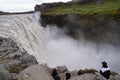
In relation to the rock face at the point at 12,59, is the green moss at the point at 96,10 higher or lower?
higher

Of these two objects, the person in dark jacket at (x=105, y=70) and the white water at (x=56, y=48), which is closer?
the person in dark jacket at (x=105, y=70)

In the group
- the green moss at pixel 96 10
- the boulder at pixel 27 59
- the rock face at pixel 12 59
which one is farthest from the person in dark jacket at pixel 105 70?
the green moss at pixel 96 10

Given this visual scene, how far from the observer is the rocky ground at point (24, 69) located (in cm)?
2461

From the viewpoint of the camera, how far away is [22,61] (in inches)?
1422

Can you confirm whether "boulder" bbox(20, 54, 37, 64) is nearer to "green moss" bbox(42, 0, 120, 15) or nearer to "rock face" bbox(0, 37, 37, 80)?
"rock face" bbox(0, 37, 37, 80)

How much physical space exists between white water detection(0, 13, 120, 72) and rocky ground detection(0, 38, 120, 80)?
10716 millimetres

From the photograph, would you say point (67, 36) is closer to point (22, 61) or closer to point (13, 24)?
point (13, 24)

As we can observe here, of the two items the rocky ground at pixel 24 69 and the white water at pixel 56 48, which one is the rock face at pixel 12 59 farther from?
the white water at pixel 56 48

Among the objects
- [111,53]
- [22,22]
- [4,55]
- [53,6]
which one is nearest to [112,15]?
[111,53]

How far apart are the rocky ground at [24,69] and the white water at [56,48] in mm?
10716

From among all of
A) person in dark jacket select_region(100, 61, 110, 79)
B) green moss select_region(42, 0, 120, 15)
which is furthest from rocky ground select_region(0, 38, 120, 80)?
green moss select_region(42, 0, 120, 15)

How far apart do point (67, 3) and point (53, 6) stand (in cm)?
774

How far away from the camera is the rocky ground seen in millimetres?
24609

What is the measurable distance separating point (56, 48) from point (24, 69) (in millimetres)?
40101
